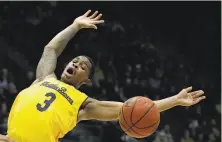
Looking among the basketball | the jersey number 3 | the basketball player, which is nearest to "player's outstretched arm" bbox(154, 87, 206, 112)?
the basketball player

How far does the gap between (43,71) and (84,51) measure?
7.04 meters

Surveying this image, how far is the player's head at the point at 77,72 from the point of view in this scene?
14.5 ft

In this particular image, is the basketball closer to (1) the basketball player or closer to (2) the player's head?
(1) the basketball player

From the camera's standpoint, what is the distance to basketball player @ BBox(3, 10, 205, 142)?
3965mm

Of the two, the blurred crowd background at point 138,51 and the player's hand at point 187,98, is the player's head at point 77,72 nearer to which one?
the player's hand at point 187,98

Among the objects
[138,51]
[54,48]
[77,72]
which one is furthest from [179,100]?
[138,51]

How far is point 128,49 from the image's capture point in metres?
12.3

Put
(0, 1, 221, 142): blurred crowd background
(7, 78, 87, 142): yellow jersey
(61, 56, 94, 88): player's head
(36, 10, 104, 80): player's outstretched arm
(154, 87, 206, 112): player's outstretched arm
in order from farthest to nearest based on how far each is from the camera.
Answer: (0, 1, 221, 142): blurred crowd background, (36, 10, 104, 80): player's outstretched arm, (61, 56, 94, 88): player's head, (154, 87, 206, 112): player's outstretched arm, (7, 78, 87, 142): yellow jersey

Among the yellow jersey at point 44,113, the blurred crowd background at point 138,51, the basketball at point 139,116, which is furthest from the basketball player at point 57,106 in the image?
the blurred crowd background at point 138,51

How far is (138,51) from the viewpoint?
12344 millimetres

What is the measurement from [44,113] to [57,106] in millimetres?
130

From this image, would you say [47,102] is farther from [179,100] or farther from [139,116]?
[179,100]

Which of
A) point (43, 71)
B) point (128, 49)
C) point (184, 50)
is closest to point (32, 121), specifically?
point (43, 71)

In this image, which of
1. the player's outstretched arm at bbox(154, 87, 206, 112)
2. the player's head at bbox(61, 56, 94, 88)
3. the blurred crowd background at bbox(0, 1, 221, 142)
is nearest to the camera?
the player's outstretched arm at bbox(154, 87, 206, 112)
